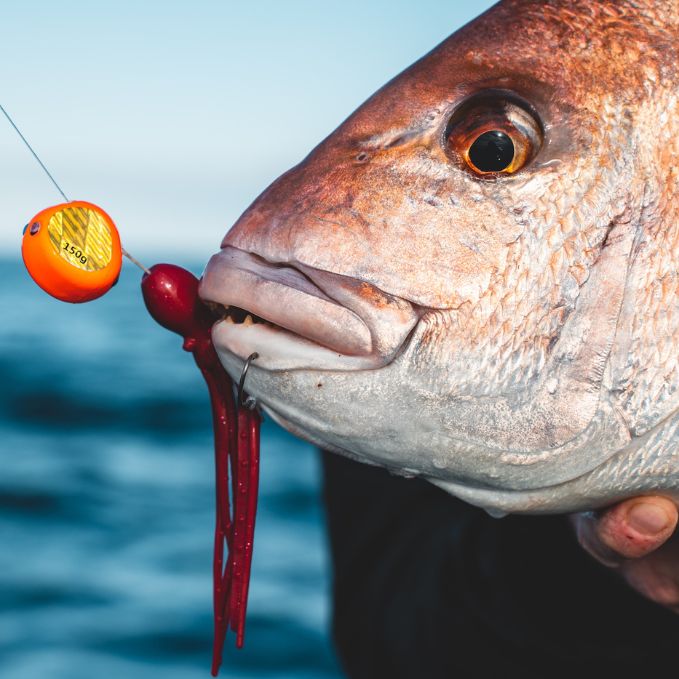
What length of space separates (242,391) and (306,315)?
0.14 meters

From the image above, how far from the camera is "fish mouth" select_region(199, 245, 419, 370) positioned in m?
0.99

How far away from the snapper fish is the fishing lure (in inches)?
2.2

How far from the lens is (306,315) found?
0.99m

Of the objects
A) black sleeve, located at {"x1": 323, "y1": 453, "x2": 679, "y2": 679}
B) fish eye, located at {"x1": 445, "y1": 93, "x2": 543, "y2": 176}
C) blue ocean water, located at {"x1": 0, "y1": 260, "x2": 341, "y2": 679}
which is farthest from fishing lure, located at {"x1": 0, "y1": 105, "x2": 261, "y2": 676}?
blue ocean water, located at {"x1": 0, "y1": 260, "x2": 341, "y2": 679}

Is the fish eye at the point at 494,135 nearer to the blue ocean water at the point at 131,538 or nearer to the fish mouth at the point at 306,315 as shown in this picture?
the fish mouth at the point at 306,315

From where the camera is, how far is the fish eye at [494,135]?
1.04 meters

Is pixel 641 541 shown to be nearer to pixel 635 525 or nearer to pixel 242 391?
pixel 635 525

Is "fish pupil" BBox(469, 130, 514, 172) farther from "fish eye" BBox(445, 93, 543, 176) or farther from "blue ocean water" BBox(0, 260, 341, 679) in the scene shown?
"blue ocean water" BBox(0, 260, 341, 679)

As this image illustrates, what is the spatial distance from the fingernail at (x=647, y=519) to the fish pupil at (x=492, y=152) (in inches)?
18.3

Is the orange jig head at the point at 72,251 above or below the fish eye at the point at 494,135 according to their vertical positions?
below

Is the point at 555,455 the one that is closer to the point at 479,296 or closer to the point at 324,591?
the point at 479,296

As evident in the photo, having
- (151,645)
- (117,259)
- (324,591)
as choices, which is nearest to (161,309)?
(117,259)

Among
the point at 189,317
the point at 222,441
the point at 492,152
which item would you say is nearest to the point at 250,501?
the point at 222,441

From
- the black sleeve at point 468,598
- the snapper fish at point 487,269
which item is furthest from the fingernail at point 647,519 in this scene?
the black sleeve at point 468,598
